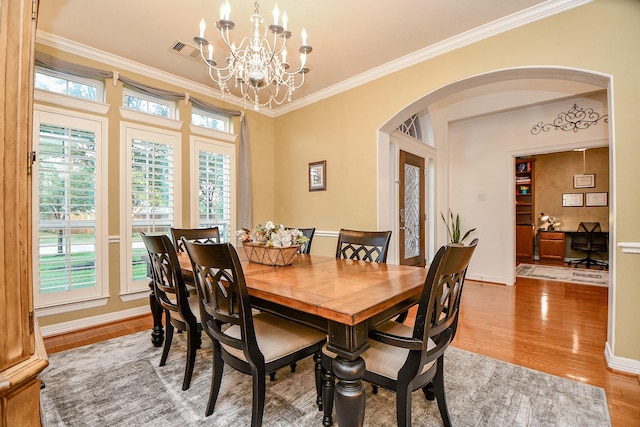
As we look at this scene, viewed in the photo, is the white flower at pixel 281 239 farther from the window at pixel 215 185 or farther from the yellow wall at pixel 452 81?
the window at pixel 215 185

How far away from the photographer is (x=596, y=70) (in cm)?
221

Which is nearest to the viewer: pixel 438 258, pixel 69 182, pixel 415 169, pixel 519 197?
pixel 438 258

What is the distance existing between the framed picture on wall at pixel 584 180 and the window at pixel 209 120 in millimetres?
8001

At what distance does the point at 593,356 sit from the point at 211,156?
437cm

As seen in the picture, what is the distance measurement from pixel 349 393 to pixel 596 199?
8.47m

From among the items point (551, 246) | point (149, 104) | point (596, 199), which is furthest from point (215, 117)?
point (596, 199)

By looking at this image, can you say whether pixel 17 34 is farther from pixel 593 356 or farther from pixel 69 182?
pixel 593 356

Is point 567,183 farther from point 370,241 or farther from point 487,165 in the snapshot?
point 370,241

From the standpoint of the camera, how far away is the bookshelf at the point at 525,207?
7125mm

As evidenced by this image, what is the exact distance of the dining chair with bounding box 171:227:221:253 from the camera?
2.70m

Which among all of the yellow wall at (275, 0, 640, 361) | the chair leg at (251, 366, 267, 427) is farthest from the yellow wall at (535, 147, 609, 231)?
the chair leg at (251, 366, 267, 427)

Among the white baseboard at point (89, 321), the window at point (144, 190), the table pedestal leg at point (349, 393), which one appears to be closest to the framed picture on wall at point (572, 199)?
the table pedestal leg at point (349, 393)

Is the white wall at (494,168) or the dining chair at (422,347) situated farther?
the white wall at (494,168)

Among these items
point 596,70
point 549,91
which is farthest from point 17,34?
point 549,91
